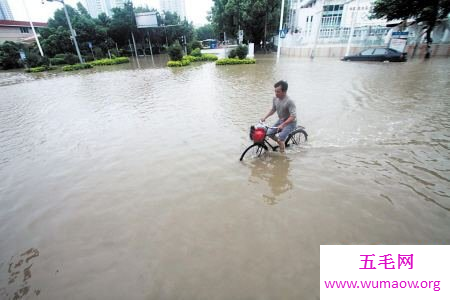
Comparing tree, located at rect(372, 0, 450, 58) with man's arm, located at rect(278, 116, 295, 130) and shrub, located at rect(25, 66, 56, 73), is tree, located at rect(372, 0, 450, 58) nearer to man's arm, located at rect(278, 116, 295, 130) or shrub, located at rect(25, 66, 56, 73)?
man's arm, located at rect(278, 116, 295, 130)

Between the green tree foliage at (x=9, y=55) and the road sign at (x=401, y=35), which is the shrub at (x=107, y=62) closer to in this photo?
the green tree foliage at (x=9, y=55)

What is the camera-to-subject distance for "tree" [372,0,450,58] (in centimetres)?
1911

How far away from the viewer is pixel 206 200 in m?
4.18

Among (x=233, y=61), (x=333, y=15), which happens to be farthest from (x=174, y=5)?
(x=233, y=61)

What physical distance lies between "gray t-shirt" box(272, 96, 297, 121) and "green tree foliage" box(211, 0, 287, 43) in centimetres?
2956

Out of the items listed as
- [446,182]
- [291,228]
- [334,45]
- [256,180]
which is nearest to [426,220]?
[446,182]

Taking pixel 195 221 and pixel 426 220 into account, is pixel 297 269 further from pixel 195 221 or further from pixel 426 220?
pixel 426 220

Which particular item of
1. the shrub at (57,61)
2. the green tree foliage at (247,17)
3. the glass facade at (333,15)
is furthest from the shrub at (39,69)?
the glass facade at (333,15)

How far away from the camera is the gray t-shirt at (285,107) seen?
487 centimetres

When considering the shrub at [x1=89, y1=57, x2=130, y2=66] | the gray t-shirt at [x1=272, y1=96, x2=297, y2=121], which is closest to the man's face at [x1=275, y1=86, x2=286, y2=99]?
the gray t-shirt at [x1=272, y1=96, x2=297, y2=121]

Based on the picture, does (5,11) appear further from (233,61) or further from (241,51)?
(241,51)

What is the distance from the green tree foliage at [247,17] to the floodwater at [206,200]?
88.1 feet

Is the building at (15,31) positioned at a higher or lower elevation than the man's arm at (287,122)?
higher

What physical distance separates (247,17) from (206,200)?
3193 centimetres
